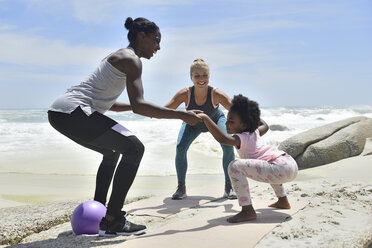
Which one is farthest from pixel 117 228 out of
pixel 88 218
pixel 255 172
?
pixel 255 172

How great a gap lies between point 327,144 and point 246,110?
5.49 metres

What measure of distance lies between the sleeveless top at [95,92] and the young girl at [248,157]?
2.74 feet

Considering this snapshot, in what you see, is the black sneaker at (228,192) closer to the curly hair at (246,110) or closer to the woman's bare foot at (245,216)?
→ the woman's bare foot at (245,216)

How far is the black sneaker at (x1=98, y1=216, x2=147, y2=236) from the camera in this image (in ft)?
12.0

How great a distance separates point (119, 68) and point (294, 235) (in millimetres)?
2042

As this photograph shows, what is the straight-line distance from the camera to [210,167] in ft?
32.1

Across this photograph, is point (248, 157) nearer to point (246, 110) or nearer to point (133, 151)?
point (246, 110)

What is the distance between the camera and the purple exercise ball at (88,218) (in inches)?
151

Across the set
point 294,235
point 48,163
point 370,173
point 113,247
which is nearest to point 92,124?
point 113,247

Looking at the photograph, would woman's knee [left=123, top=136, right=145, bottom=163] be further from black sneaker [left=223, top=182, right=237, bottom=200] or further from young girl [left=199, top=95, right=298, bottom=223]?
black sneaker [left=223, top=182, right=237, bottom=200]

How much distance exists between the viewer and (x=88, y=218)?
3.84 meters

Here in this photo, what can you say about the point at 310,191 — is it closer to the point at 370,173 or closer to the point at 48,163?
the point at 370,173

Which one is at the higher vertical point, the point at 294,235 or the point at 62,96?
the point at 62,96

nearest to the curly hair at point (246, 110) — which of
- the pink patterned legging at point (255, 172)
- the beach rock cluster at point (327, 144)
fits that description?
the pink patterned legging at point (255, 172)
